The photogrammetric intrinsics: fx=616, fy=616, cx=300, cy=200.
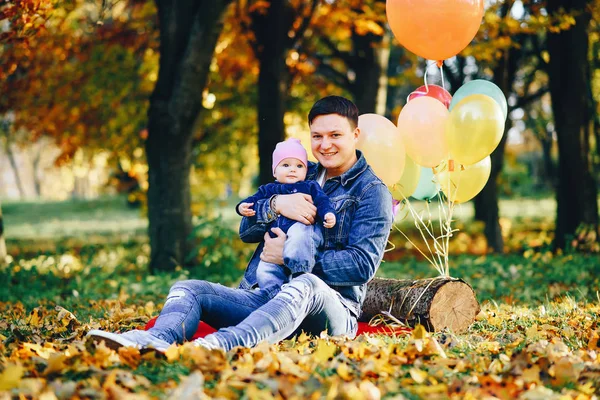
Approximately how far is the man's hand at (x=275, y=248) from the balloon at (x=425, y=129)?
1.53 m

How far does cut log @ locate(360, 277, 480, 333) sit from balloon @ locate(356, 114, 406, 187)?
2.96 feet

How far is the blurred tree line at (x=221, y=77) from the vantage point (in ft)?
26.7

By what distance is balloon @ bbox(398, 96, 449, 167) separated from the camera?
185 inches

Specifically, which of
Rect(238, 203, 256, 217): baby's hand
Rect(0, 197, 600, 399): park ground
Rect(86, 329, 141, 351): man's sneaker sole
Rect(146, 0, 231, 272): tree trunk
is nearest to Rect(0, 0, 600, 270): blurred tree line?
Rect(146, 0, 231, 272): tree trunk

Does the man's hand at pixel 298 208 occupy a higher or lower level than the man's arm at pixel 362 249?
higher

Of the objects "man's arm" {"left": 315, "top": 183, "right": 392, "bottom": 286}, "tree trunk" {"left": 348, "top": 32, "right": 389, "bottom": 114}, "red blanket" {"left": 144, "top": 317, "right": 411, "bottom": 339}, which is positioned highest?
"tree trunk" {"left": 348, "top": 32, "right": 389, "bottom": 114}

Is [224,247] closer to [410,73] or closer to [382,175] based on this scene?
[382,175]

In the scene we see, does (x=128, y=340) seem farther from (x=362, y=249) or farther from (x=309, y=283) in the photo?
(x=362, y=249)

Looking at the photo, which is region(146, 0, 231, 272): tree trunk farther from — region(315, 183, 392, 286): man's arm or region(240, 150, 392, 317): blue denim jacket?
region(315, 183, 392, 286): man's arm

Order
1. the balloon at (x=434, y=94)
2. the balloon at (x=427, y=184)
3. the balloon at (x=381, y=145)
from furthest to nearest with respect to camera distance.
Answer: the balloon at (x=427, y=184) → the balloon at (x=434, y=94) → the balloon at (x=381, y=145)

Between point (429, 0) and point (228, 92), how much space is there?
8.23 m

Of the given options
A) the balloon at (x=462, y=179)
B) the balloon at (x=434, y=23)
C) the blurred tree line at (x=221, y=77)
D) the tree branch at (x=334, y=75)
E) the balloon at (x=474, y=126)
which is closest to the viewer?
the balloon at (x=474, y=126)

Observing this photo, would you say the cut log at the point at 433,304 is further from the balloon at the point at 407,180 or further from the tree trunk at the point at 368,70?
the tree trunk at the point at 368,70

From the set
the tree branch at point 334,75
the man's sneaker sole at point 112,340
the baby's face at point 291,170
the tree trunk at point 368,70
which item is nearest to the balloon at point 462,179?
the baby's face at point 291,170
